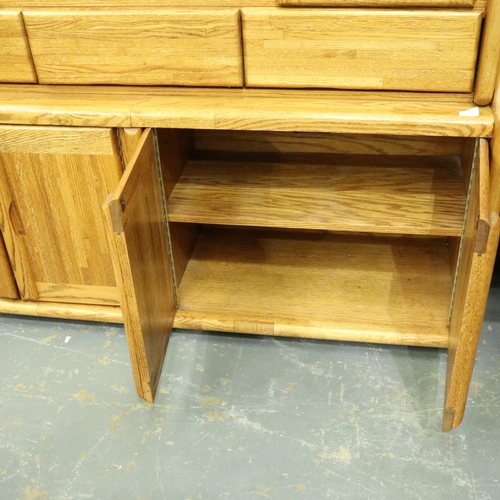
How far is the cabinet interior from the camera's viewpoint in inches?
50.6

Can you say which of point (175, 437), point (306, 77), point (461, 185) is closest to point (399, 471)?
point (175, 437)

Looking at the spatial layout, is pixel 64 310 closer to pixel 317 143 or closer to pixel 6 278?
pixel 6 278

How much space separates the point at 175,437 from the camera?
1.21m

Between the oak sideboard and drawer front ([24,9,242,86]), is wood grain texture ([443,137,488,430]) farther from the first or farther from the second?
drawer front ([24,9,242,86])

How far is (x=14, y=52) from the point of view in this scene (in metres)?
1.24

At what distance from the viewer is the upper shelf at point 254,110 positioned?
3.57 feet

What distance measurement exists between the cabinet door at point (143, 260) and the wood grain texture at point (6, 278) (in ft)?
1.31

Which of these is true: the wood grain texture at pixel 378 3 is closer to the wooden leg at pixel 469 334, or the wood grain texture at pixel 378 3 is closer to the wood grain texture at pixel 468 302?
the wood grain texture at pixel 468 302

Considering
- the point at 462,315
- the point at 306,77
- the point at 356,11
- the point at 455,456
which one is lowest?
the point at 455,456

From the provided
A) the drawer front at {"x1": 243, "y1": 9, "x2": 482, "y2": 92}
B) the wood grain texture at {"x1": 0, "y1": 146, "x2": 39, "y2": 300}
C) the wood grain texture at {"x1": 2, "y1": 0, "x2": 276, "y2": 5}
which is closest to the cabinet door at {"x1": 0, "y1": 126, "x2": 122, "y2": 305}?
the wood grain texture at {"x1": 0, "y1": 146, "x2": 39, "y2": 300}

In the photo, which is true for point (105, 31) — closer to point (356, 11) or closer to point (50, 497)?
point (356, 11)

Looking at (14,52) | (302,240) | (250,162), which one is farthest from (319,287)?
(14,52)

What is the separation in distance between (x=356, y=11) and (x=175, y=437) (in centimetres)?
91

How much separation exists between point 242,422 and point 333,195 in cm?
54
